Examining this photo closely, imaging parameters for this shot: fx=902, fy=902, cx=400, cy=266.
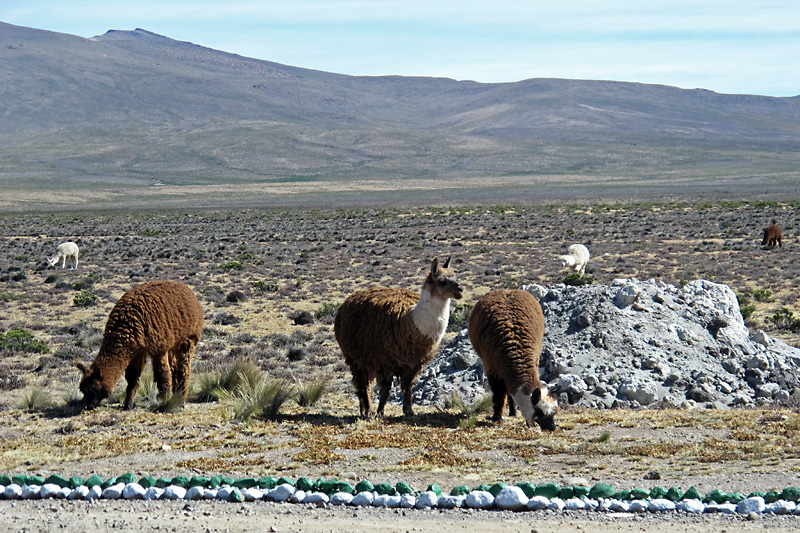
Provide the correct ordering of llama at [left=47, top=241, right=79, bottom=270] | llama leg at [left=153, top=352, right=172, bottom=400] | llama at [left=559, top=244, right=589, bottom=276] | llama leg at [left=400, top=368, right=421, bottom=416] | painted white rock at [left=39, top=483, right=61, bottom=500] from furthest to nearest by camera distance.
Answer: llama at [left=47, top=241, right=79, bottom=270] → llama at [left=559, top=244, right=589, bottom=276] → llama leg at [left=153, top=352, right=172, bottom=400] → llama leg at [left=400, top=368, right=421, bottom=416] → painted white rock at [left=39, top=483, right=61, bottom=500]

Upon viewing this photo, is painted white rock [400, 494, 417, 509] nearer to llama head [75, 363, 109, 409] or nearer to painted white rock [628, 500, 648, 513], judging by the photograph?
painted white rock [628, 500, 648, 513]

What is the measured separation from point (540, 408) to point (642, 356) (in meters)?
3.55

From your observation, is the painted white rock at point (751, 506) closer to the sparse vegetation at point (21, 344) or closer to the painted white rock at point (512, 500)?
the painted white rock at point (512, 500)

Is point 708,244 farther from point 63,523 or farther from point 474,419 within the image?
point 63,523

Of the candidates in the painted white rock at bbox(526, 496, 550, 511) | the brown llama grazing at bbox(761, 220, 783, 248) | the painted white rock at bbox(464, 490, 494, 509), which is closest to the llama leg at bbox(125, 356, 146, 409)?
the painted white rock at bbox(464, 490, 494, 509)

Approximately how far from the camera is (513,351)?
1009cm

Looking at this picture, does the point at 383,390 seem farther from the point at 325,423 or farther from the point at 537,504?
the point at 537,504

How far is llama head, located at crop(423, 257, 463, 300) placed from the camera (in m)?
9.85

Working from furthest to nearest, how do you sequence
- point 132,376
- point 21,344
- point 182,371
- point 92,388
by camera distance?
point 21,344 < point 182,371 < point 132,376 < point 92,388

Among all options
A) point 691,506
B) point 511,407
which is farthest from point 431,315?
point 691,506

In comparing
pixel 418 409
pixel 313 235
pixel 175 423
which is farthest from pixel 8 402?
pixel 313 235

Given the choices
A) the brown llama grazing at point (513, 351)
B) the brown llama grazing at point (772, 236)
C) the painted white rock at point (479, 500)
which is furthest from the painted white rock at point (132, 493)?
the brown llama grazing at point (772, 236)

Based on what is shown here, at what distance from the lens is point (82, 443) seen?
9.06 metres

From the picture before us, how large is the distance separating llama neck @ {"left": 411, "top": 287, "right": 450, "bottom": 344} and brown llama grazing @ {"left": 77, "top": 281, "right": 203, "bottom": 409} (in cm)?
316
